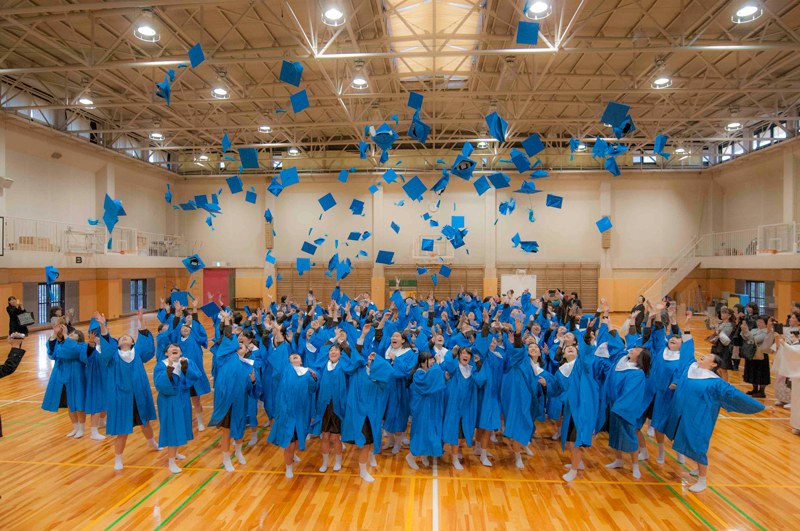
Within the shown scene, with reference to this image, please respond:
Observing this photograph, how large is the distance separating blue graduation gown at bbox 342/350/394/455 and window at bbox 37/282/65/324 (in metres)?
17.6

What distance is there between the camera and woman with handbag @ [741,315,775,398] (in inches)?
307

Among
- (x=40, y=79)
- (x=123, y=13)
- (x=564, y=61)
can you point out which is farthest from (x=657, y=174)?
(x=40, y=79)

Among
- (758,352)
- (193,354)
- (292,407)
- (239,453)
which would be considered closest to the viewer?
(292,407)

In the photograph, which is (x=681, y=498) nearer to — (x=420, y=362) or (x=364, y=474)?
(x=420, y=362)

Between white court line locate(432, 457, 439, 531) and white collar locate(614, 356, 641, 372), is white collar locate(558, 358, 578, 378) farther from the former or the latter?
white court line locate(432, 457, 439, 531)

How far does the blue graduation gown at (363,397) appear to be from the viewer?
4.88m

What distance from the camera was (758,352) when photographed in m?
7.94

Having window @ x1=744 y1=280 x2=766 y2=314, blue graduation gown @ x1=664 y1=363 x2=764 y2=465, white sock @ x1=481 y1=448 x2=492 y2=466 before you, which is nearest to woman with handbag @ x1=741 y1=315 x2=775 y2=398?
blue graduation gown @ x1=664 y1=363 x2=764 y2=465

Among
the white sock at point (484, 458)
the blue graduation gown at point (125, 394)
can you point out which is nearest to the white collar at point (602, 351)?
the white sock at point (484, 458)

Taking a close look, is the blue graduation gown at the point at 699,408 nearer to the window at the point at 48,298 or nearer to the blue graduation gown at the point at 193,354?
the blue graduation gown at the point at 193,354

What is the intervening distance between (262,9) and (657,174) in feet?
66.4

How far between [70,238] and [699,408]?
19.9 metres

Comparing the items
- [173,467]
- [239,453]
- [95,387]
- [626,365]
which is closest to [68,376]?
[95,387]

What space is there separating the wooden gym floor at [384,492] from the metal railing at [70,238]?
39.1 ft
